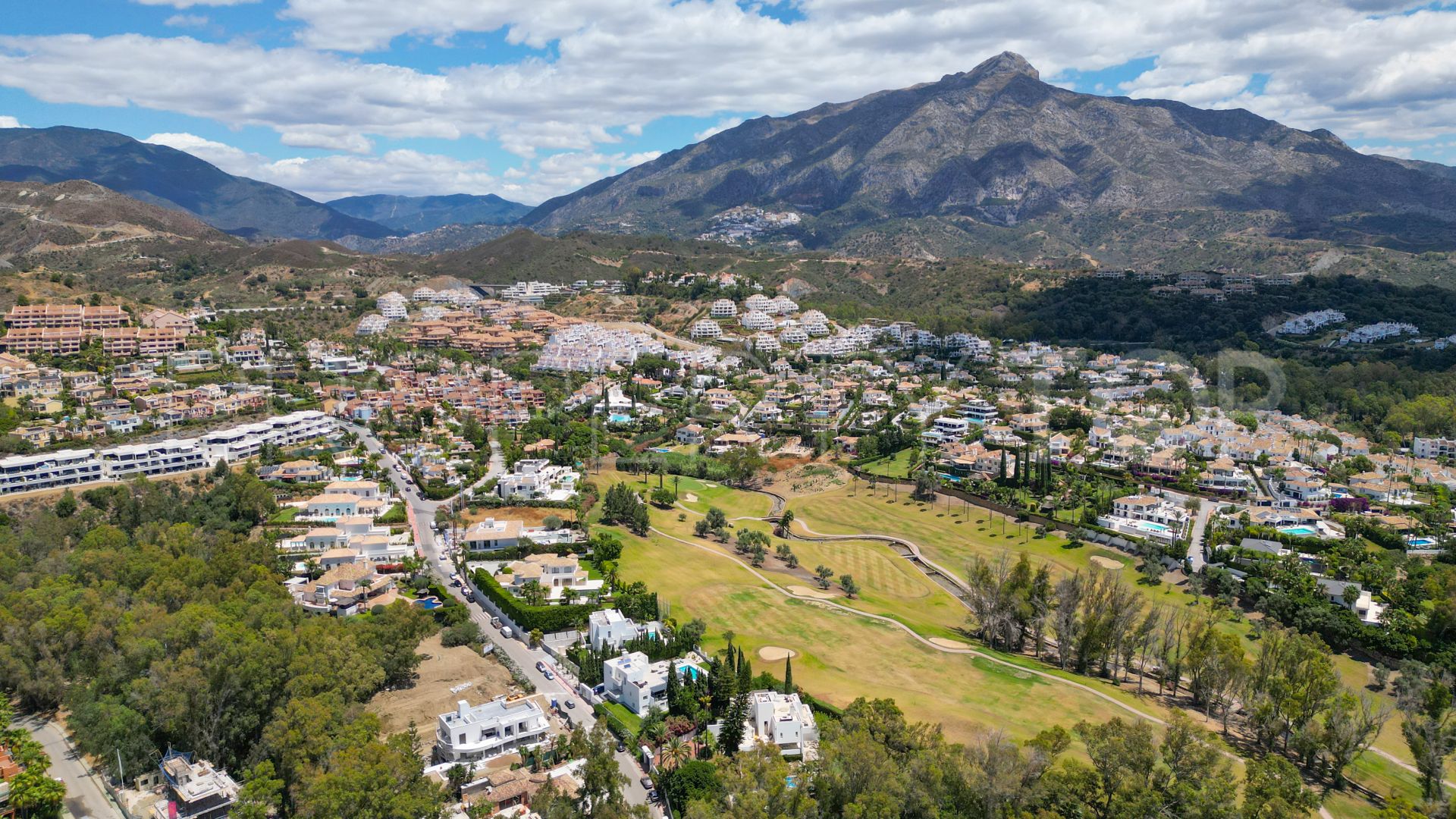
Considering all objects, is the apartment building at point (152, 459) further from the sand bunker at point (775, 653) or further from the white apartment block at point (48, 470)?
the sand bunker at point (775, 653)

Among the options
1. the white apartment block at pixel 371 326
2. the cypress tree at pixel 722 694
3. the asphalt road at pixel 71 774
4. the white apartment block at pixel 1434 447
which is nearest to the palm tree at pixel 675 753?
the cypress tree at pixel 722 694

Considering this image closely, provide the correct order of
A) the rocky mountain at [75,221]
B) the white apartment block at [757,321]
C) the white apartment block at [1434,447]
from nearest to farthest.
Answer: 1. the white apartment block at [1434,447]
2. the white apartment block at [757,321]
3. the rocky mountain at [75,221]

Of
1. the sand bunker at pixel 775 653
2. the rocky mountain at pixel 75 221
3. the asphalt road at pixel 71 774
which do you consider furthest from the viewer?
the rocky mountain at pixel 75 221

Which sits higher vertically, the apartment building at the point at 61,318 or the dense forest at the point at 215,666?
the apartment building at the point at 61,318

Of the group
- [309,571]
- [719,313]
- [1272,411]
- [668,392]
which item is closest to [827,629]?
[309,571]

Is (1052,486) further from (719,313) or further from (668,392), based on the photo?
(719,313)

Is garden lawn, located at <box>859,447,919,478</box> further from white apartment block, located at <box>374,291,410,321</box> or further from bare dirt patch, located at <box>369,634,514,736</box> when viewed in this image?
white apartment block, located at <box>374,291,410,321</box>

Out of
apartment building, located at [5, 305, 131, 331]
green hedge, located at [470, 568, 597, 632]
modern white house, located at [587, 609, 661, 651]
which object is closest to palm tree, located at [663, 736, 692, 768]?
modern white house, located at [587, 609, 661, 651]
